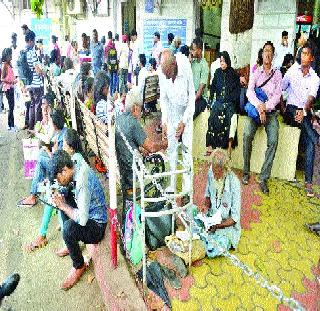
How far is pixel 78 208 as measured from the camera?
3.56m

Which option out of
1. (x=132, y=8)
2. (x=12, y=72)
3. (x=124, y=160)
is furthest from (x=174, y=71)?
(x=132, y=8)

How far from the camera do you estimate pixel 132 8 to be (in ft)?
47.5

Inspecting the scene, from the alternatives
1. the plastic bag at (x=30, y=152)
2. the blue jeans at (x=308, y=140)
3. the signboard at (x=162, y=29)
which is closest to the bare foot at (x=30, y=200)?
the plastic bag at (x=30, y=152)

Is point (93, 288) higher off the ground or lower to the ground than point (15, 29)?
lower

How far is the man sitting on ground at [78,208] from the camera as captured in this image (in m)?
3.53

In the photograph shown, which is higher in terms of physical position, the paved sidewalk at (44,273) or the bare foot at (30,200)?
the bare foot at (30,200)

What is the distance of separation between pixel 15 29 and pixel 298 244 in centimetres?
2138

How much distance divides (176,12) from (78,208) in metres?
9.90

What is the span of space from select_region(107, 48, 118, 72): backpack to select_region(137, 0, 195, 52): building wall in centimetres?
170

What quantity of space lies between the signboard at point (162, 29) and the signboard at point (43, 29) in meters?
4.66

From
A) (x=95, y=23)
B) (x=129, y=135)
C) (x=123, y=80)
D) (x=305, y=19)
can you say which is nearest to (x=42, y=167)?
(x=129, y=135)

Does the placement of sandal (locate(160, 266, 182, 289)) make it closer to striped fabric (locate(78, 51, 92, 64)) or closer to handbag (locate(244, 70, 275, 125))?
handbag (locate(244, 70, 275, 125))

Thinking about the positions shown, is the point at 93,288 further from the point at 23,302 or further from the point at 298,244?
the point at 298,244

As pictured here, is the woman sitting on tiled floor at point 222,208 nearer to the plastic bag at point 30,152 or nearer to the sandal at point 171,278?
the sandal at point 171,278
